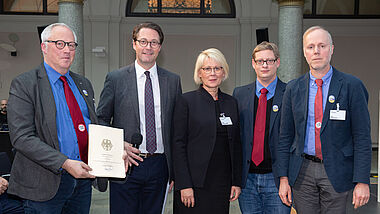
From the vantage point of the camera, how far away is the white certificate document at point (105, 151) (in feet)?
7.30

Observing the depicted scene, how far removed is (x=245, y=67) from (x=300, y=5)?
14.5ft

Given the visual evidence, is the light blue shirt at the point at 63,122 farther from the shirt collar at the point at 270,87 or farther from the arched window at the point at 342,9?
the arched window at the point at 342,9

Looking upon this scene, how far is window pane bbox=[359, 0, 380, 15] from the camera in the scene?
11.5 meters

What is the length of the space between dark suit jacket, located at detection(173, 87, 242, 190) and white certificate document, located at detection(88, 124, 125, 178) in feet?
1.44

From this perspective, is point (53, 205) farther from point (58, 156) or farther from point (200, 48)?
point (200, 48)

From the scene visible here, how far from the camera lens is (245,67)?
11.1 m

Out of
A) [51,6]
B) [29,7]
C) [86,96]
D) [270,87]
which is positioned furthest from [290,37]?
[29,7]

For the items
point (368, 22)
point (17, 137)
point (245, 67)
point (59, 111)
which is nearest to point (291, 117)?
point (59, 111)

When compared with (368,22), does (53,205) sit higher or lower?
lower

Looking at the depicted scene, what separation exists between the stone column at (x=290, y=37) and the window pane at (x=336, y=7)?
524 centimetres

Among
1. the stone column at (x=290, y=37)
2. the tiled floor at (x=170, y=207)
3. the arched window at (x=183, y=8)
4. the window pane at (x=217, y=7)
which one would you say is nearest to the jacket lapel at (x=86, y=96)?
the tiled floor at (x=170, y=207)

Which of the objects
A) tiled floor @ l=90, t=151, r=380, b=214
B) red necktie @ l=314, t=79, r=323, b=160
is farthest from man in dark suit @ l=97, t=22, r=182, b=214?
tiled floor @ l=90, t=151, r=380, b=214

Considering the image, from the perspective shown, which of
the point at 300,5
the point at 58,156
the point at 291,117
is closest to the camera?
the point at 58,156

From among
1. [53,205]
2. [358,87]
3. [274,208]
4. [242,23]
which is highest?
[242,23]
